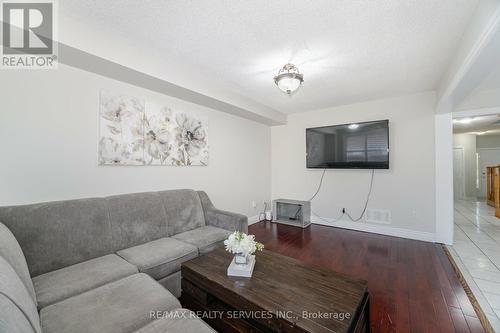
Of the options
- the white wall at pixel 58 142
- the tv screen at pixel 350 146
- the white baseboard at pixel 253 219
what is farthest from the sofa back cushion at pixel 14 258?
the tv screen at pixel 350 146

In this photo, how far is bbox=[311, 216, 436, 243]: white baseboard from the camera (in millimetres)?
3227

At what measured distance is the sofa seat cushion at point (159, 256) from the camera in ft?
5.54

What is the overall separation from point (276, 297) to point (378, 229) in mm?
3163

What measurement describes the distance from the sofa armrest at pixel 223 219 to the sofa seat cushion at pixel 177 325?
1402mm

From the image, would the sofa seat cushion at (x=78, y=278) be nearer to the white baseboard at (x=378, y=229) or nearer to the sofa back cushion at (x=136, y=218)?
the sofa back cushion at (x=136, y=218)

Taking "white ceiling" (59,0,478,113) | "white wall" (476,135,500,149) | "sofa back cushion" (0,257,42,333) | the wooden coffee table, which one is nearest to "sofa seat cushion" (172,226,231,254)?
the wooden coffee table

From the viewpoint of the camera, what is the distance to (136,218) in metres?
2.13

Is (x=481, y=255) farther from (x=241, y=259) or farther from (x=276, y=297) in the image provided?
(x=241, y=259)

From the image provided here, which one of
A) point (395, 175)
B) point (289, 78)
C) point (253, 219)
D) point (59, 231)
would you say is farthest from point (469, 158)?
point (59, 231)

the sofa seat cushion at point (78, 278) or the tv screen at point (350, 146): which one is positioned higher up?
the tv screen at point (350, 146)

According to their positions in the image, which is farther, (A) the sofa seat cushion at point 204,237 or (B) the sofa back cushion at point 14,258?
(A) the sofa seat cushion at point 204,237

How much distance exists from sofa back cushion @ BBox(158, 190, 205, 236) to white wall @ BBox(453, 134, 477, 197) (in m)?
8.94

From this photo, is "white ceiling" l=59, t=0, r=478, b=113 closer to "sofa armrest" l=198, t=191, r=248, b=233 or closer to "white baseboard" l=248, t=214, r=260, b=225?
"sofa armrest" l=198, t=191, r=248, b=233

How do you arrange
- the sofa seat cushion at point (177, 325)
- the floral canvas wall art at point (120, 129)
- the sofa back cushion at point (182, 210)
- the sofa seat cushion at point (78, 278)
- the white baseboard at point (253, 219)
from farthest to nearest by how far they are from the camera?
the white baseboard at point (253, 219)
the sofa back cushion at point (182, 210)
the floral canvas wall art at point (120, 129)
the sofa seat cushion at point (78, 278)
the sofa seat cushion at point (177, 325)
